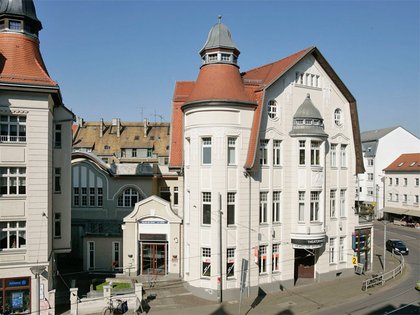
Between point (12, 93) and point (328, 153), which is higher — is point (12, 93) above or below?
above

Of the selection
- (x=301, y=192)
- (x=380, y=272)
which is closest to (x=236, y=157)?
(x=301, y=192)

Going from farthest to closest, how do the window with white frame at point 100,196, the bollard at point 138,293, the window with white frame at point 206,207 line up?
the window with white frame at point 100,196, the window with white frame at point 206,207, the bollard at point 138,293

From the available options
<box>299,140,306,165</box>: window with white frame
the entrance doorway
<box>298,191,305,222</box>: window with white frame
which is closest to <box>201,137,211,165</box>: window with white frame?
<box>299,140,306,165</box>: window with white frame

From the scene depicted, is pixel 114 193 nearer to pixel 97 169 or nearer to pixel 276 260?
pixel 97 169

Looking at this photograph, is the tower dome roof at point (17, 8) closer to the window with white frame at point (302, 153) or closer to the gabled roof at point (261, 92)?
the gabled roof at point (261, 92)

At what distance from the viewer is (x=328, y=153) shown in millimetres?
27438

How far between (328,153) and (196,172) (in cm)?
1007

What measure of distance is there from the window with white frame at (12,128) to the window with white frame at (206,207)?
35.3 feet

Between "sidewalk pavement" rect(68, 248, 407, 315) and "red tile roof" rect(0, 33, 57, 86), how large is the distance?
12.4 metres

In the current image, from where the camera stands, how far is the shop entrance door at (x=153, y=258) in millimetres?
27453

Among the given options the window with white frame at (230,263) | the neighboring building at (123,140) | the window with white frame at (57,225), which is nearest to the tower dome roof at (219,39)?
the window with white frame at (230,263)

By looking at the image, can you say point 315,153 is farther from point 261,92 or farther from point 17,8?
point 17,8

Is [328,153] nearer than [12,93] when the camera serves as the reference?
No

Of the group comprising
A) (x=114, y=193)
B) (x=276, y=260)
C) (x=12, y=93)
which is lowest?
(x=276, y=260)
